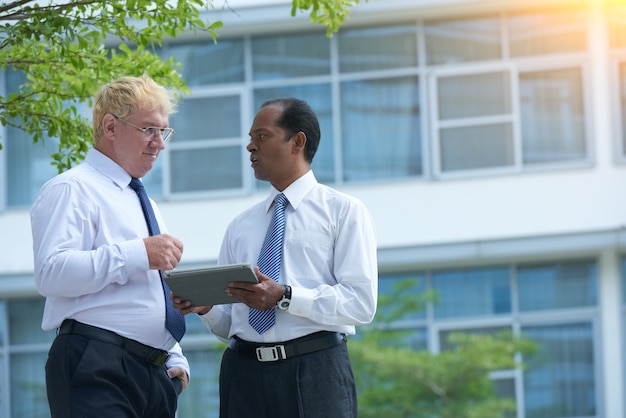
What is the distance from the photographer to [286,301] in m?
4.97

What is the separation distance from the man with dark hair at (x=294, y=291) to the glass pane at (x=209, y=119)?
11.2 meters

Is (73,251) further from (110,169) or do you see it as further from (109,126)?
(109,126)

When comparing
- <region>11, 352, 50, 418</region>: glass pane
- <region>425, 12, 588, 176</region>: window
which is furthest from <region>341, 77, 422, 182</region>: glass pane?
<region>11, 352, 50, 418</region>: glass pane

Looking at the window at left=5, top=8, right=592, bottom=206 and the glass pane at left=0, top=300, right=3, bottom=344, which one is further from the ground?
the window at left=5, top=8, right=592, bottom=206

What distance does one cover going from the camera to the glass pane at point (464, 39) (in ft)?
52.2

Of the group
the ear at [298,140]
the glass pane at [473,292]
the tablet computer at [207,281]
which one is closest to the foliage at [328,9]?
the ear at [298,140]

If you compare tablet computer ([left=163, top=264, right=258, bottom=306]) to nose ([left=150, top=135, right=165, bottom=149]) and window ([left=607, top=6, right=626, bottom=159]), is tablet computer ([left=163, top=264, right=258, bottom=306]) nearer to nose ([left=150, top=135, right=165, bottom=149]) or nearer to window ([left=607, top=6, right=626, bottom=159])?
nose ([left=150, top=135, right=165, bottom=149])

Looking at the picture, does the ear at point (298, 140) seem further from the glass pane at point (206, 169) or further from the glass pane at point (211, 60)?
the glass pane at point (211, 60)

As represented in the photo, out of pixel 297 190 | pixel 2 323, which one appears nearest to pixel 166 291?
pixel 297 190

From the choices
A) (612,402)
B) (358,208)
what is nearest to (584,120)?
(612,402)

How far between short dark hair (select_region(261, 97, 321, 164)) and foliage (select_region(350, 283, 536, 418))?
8.78 meters

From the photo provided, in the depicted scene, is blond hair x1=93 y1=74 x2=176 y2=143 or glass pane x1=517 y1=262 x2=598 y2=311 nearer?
blond hair x1=93 y1=74 x2=176 y2=143

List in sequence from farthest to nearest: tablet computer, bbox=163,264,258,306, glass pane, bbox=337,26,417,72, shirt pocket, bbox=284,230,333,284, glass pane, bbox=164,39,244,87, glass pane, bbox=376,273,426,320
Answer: glass pane, bbox=164,39,244,87 → glass pane, bbox=337,26,417,72 → glass pane, bbox=376,273,426,320 → shirt pocket, bbox=284,230,333,284 → tablet computer, bbox=163,264,258,306

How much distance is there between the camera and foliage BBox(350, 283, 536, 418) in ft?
46.0
